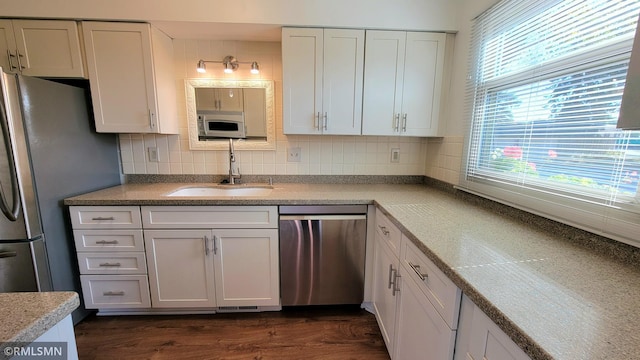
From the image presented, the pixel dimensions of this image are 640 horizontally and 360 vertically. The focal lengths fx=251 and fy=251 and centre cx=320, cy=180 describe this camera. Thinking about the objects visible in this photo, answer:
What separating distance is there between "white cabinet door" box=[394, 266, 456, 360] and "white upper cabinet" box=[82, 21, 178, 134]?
1.96 metres

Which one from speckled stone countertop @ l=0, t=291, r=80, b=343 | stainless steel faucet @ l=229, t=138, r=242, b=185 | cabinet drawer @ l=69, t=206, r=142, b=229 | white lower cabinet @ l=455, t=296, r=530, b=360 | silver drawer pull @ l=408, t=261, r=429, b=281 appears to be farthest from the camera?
stainless steel faucet @ l=229, t=138, r=242, b=185

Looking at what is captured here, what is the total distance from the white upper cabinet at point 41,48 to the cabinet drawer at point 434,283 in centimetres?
240

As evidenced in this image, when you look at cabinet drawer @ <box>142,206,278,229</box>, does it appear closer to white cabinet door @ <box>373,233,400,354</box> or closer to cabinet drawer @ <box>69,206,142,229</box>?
cabinet drawer @ <box>69,206,142,229</box>

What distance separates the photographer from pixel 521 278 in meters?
0.74

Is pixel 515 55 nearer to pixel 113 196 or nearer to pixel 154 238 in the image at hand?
pixel 154 238

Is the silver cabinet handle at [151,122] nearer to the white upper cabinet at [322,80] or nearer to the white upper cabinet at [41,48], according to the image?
the white upper cabinet at [41,48]

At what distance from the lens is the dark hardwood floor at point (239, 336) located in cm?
152

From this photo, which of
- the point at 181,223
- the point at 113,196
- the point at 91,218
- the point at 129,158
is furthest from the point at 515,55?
the point at 129,158

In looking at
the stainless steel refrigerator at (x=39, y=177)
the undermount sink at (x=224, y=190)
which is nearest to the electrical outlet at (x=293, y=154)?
the undermount sink at (x=224, y=190)

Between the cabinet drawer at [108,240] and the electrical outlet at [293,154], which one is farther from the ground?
the electrical outlet at [293,154]

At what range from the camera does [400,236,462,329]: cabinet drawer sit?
0.81 m

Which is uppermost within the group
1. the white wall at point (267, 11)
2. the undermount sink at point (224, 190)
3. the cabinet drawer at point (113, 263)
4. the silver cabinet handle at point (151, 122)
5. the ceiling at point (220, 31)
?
the white wall at point (267, 11)

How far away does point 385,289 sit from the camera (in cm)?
152

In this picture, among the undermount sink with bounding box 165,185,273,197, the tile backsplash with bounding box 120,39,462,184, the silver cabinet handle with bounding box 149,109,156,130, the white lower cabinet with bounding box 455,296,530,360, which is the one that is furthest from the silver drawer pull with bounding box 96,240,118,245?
the white lower cabinet with bounding box 455,296,530,360
